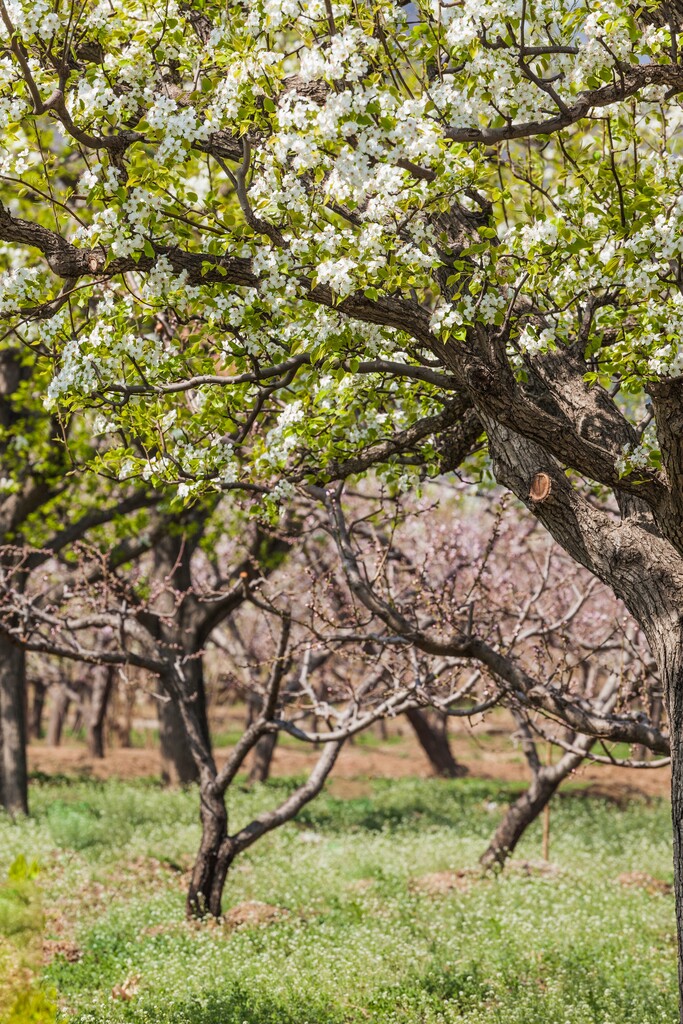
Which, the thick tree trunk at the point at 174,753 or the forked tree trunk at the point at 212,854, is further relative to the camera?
the thick tree trunk at the point at 174,753

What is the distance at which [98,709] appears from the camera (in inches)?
1318

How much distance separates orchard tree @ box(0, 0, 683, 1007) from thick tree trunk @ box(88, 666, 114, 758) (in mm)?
25732

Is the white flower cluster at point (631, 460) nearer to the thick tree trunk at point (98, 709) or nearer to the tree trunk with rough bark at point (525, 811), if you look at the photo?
the tree trunk with rough bark at point (525, 811)

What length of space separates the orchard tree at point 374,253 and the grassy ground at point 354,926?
146 inches

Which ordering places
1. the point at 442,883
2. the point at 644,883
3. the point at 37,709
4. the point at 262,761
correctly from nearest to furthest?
the point at 442,883 → the point at 644,883 → the point at 262,761 → the point at 37,709

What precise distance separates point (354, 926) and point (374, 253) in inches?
323

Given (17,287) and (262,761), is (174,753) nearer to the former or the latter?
(262,761)

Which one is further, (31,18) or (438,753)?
(438,753)

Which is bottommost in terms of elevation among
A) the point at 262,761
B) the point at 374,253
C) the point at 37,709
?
the point at 262,761

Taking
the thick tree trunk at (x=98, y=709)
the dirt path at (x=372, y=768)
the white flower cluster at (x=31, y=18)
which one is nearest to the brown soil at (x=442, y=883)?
the dirt path at (x=372, y=768)

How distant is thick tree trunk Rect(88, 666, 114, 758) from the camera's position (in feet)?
105

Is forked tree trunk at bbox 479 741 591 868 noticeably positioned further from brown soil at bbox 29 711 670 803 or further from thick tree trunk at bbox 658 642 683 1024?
thick tree trunk at bbox 658 642 683 1024

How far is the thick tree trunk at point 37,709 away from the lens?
43.8 m

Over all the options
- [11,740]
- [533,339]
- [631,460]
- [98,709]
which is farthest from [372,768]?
[631,460]
